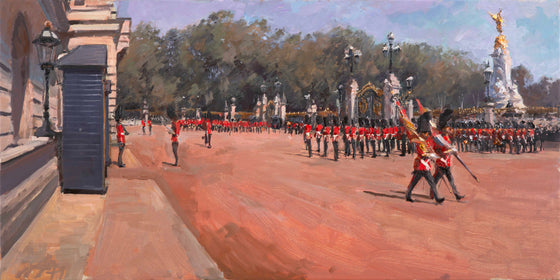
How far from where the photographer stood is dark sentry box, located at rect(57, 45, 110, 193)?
8.01 m

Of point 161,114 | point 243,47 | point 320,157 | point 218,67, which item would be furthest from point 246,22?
point 320,157

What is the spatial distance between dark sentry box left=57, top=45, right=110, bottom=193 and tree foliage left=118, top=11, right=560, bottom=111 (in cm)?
4544

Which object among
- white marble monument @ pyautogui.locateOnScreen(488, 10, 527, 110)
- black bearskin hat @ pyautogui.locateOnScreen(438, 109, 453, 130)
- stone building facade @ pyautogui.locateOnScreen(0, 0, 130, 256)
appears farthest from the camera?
white marble monument @ pyautogui.locateOnScreen(488, 10, 527, 110)

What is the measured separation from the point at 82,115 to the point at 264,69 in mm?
55947

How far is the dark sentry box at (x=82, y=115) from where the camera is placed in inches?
315

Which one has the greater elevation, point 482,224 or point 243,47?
point 243,47

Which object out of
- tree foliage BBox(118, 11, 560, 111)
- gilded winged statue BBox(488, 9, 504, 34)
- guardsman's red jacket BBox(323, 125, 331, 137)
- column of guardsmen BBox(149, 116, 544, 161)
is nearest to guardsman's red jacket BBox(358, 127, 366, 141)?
column of guardsmen BBox(149, 116, 544, 161)

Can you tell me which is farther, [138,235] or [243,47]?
[243,47]

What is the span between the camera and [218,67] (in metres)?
59.5

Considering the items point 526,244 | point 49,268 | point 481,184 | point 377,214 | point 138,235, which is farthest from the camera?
point 481,184

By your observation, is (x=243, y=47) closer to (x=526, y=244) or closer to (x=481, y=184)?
(x=481, y=184)

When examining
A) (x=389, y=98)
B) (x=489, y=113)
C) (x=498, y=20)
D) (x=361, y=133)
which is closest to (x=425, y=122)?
(x=361, y=133)

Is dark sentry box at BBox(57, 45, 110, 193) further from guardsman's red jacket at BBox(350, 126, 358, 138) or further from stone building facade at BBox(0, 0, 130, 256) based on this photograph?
guardsman's red jacket at BBox(350, 126, 358, 138)

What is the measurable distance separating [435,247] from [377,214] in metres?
1.85
